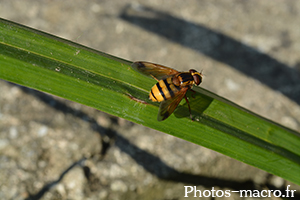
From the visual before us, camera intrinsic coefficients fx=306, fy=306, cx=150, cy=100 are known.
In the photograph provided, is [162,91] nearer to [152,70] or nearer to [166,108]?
[166,108]

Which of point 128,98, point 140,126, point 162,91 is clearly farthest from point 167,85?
point 140,126

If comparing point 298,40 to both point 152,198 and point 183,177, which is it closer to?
point 183,177

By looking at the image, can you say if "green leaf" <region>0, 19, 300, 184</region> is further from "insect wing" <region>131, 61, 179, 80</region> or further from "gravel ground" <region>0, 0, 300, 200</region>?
"gravel ground" <region>0, 0, 300, 200</region>

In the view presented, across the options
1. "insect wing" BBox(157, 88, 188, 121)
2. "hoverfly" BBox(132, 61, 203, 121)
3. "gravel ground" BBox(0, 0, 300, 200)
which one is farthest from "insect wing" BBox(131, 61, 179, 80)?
"gravel ground" BBox(0, 0, 300, 200)

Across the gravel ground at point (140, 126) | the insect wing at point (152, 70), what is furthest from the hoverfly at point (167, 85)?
the gravel ground at point (140, 126)

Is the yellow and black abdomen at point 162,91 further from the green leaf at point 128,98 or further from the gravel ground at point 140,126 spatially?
the gravel ground at point 140,126

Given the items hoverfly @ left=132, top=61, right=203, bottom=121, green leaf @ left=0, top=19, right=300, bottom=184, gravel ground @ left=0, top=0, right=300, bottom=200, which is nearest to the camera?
green leaf @ left=0, top=19, right=300, bottom=184

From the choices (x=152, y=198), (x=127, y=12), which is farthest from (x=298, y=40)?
(x=152, y=198)
